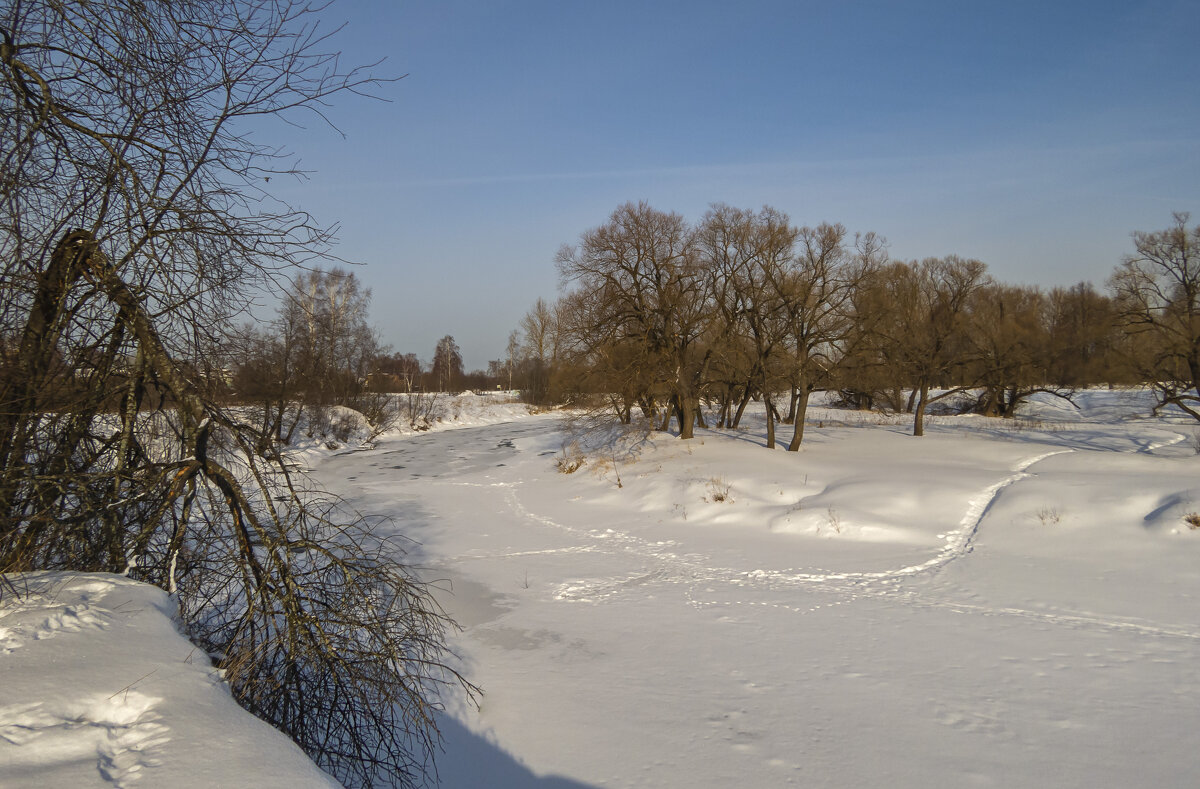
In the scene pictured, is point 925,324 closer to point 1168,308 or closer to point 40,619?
point 1168,308

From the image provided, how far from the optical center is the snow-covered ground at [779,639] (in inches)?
119

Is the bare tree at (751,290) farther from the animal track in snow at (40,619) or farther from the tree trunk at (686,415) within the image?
the animal track in snow at (40,619)

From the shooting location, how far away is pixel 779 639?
29.2ft

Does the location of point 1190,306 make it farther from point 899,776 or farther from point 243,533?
point 243,533

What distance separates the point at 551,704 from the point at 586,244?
59.5ft

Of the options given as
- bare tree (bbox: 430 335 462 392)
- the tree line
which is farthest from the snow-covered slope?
bare tree (bbox: 430 335 462 392)

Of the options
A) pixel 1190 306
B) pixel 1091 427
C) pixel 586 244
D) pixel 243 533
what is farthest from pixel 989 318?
pixel 243 533

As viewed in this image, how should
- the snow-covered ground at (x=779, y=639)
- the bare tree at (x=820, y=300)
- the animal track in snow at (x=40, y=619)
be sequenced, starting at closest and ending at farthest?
1. the animal track in snow at (x=40, y=619)
2. the snow-covered ground at (x=779, y=639)
3. the bare tree at (x=820, y=300)

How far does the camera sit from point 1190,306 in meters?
21.8

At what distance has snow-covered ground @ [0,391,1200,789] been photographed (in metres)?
3.01

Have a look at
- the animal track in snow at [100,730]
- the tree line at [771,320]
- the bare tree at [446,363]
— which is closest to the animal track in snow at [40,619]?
the animal track in snow at [100,730]

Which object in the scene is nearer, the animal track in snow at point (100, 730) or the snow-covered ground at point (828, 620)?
the animal track in snow at point (100, 730)

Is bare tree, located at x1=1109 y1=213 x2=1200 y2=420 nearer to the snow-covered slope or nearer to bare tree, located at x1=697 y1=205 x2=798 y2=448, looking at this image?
bare tree, located at x1=697 y1=205 x2=798 y2=448

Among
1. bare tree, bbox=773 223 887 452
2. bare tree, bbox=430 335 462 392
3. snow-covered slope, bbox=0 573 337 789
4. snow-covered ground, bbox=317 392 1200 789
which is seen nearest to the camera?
snow-covered slope, bbox=0 573 337 789
